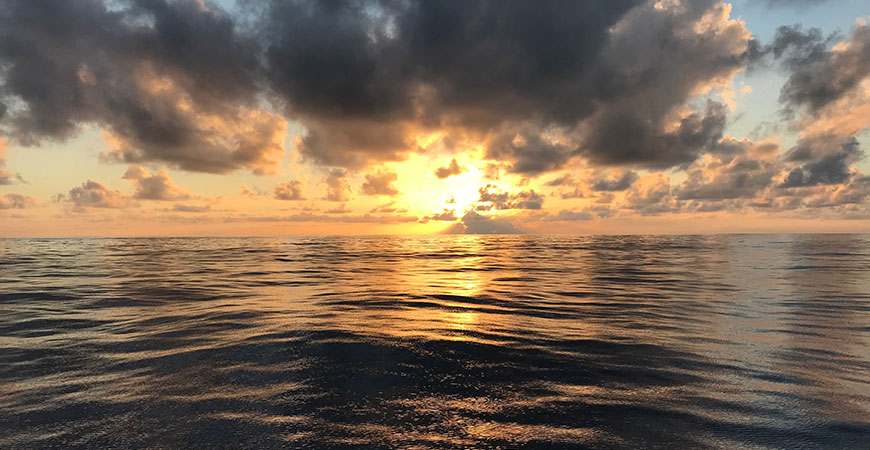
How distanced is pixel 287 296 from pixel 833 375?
15.6 m

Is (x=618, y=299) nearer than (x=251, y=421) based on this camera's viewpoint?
No

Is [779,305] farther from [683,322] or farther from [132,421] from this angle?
[132,421]

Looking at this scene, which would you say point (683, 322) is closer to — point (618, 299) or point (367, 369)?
point (618, 299)

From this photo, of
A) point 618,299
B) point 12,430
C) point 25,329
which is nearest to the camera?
point 12,430

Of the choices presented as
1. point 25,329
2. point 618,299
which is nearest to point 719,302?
point 618,299

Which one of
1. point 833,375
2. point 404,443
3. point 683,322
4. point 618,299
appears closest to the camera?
point 404,443

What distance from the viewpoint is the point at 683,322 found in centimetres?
1138

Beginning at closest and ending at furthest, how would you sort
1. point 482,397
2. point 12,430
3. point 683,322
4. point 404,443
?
point 404,443, point 12,430, point 482,397, point 683,322

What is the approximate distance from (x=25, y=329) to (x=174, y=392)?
7.98m

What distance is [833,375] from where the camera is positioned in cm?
697

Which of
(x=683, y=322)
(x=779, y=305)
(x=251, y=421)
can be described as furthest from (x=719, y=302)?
(x=251, y=421)

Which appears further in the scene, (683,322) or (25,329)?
(683,322)

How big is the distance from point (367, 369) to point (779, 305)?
14904mm

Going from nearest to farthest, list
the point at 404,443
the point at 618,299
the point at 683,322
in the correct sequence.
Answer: the point at 404,443 → the point at 683,322 → the point at 618,299
